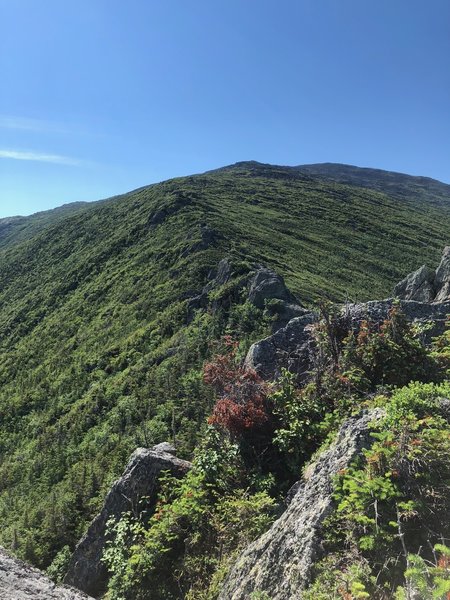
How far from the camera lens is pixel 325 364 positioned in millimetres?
9711

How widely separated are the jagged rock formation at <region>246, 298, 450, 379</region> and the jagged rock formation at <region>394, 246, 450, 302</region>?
7.07 metres

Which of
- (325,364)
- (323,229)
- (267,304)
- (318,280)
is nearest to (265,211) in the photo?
(323,229)

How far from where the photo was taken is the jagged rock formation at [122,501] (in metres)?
8.70

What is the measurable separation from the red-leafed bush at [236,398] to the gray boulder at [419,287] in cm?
1413

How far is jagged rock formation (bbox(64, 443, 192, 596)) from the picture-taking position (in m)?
8.70

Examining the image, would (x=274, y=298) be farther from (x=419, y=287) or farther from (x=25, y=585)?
(x=25, y=585)

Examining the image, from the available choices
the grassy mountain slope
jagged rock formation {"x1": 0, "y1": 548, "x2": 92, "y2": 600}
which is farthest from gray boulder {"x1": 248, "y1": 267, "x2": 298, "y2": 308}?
the grassy mountain slope

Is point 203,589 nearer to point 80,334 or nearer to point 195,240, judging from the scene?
point 80,334

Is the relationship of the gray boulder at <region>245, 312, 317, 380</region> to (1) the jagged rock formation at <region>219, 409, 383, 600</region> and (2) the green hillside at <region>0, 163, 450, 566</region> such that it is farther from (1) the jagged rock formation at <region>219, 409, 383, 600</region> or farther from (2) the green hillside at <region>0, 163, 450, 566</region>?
Answer: (2) the green hillside at <region>0, 163, 450, 566</region>

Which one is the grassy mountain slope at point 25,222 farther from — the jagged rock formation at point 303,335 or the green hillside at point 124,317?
the jagged rock formation at point 303,335

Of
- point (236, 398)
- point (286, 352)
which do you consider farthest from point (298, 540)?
point (286, 352)

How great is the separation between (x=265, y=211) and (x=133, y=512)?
73.9 meters

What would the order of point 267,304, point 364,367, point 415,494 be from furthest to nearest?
point 267,304 → point 364,367 → point 415,494

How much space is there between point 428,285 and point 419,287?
56cm
